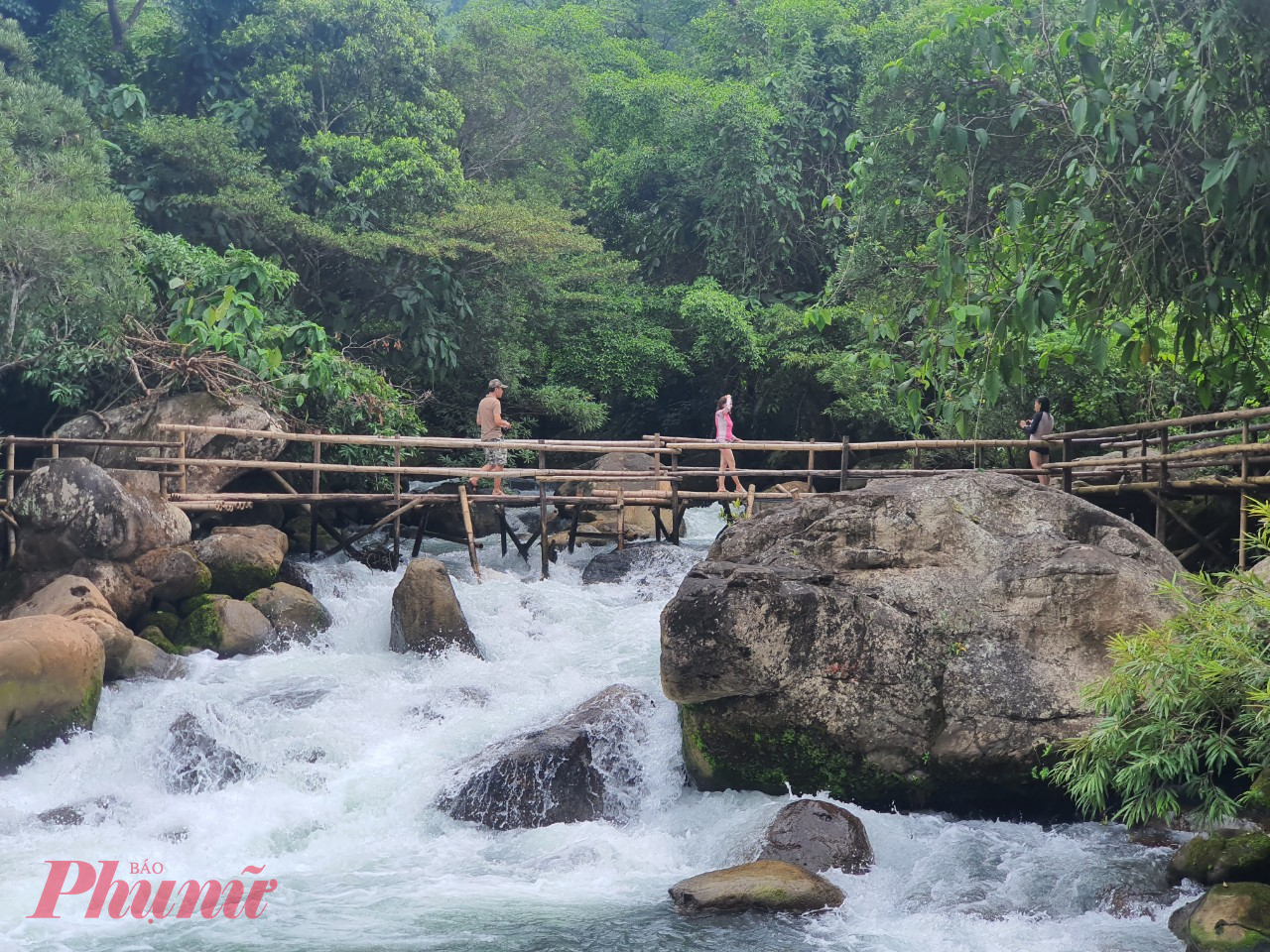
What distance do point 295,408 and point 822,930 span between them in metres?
12.2

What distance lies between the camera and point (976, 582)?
9.20m

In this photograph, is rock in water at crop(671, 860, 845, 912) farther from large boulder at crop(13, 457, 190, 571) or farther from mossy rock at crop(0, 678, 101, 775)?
large boulder at crop(13, 457, 190, 571)

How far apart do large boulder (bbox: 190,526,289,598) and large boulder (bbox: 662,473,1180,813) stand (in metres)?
6.17

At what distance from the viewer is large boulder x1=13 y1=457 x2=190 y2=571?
40.8ft

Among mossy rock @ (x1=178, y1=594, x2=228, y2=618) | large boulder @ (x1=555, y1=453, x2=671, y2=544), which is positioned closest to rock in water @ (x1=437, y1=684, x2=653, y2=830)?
mossy rock @ (x1=178, y1=594, x2=228, y2=618)

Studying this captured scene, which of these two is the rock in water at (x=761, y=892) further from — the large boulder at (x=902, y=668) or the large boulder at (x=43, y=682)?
the large boulder at (x=43, y=682)

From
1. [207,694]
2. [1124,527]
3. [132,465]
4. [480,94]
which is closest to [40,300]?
[132,465]

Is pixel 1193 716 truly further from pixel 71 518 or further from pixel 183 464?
pixel 183 464

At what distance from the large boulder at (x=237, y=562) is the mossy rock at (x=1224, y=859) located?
31.5ft

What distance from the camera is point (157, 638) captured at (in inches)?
487

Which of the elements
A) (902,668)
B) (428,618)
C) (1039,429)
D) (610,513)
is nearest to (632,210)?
(610,513)

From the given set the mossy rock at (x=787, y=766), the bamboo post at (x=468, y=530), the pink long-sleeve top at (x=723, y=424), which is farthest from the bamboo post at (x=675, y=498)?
the mossy rock at (x=787, y=766)

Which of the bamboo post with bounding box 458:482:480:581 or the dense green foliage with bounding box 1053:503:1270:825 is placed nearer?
the dense green foliage with bounding box 1053:503:1270:825

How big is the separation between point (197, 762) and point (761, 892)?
4.93 m
